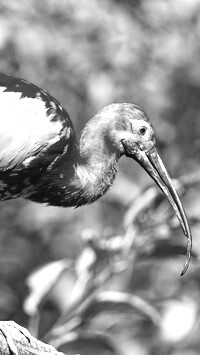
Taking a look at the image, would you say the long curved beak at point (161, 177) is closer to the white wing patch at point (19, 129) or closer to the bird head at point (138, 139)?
the bird head at point (138, 139)

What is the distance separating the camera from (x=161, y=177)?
17.7 ft

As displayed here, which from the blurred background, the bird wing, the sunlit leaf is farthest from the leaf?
the blurred background

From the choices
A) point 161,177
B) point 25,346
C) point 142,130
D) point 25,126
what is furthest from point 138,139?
point 25,346

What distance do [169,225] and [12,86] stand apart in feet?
3.20

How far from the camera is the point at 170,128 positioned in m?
7.21

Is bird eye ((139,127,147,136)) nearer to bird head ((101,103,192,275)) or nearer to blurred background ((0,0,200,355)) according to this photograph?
bird head ((101,103,192,275))

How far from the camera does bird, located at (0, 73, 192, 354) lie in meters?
4.97

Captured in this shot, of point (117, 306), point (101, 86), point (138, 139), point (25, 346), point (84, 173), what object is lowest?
point (25, 346)

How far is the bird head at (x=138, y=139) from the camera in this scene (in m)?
5.25

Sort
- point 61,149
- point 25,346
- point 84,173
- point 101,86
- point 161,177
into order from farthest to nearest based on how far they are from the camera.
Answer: point 101,86 < point 161,177 < point 84,173 < point 61,149 < point 25,346

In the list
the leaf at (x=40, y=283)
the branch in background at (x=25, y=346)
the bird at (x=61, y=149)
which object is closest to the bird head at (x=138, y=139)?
the bird at (x=61, y=149)

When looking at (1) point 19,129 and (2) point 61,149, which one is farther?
(2) point 61,149

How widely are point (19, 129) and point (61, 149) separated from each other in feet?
0.77

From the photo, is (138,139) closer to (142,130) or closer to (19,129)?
(142,130)
